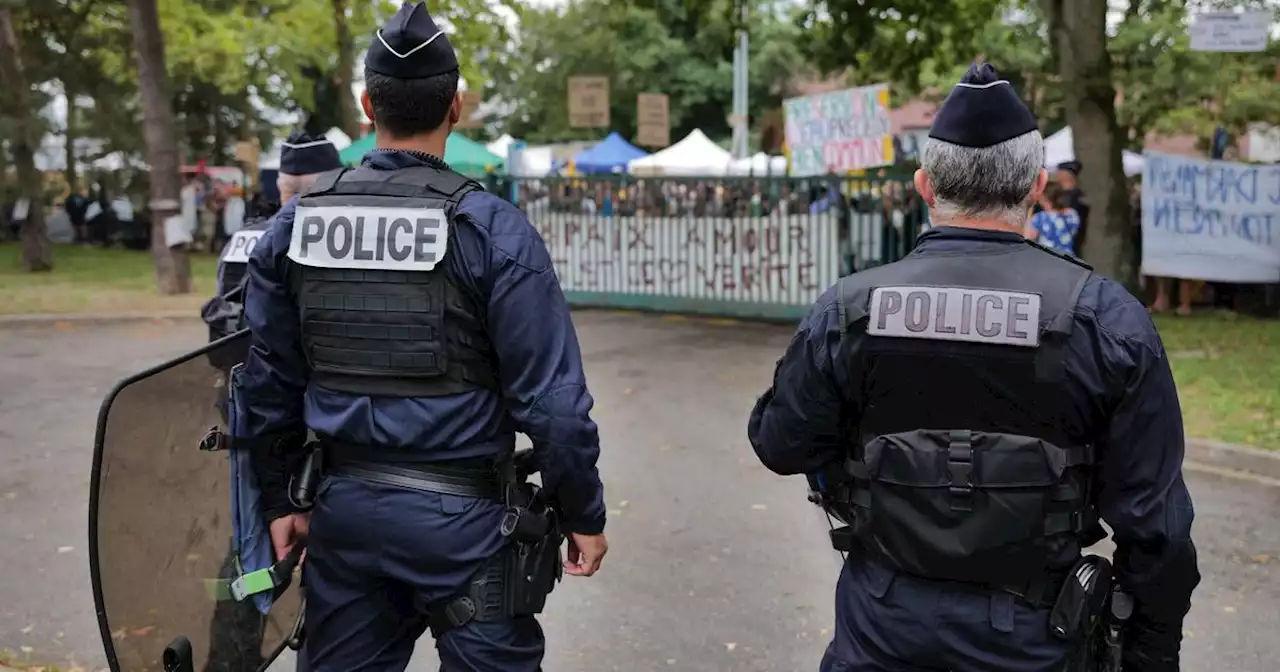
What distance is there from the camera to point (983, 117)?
2.47m

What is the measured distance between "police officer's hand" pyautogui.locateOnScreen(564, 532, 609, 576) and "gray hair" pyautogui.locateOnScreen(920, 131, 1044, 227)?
40.3 inches

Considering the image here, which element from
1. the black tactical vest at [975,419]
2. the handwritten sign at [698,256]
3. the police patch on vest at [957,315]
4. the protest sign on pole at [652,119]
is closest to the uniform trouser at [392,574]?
the black tactical vest at [975,419]

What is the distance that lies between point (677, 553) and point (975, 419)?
12.1ft

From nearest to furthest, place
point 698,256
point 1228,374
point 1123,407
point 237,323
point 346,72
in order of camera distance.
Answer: point 1123,407 < point 237,323 < point 1228,374 < point 698,256 < point 346,72

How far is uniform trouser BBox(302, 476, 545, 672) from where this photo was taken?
9.20 feet

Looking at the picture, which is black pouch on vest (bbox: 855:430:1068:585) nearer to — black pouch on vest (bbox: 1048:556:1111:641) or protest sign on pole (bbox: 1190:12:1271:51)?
black pouch on vest (bbox: 1048:556:1111:641)

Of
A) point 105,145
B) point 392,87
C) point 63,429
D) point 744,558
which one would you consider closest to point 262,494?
point 392,87

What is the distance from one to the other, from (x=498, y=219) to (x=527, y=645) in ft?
2.97

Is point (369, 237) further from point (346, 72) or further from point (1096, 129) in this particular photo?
point (346, 72)

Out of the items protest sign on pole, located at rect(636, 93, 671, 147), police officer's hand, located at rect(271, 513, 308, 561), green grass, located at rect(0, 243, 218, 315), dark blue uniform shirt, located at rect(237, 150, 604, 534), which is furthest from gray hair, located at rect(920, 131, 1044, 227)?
protest sign on pole, located at rect(636, 93, 671, 147)

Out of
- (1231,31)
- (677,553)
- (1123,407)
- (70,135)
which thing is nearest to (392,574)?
(1123,407)

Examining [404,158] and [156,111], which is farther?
[156,111]

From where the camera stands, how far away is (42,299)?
16.8m

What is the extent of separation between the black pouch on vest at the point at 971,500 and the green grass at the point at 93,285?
14.0 meters
